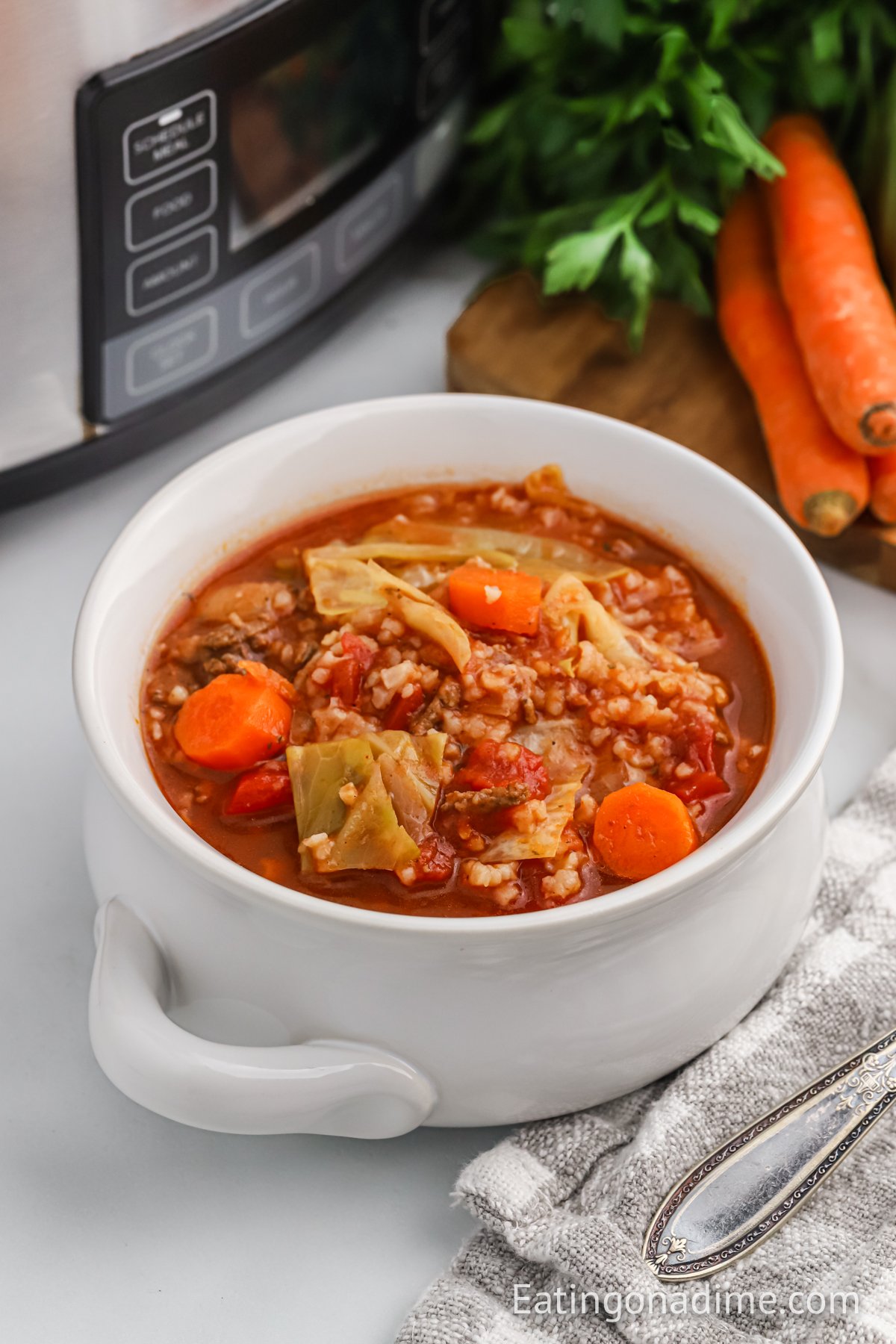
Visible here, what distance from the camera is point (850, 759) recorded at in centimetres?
198

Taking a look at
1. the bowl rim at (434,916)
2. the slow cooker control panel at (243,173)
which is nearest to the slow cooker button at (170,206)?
the slow cooker control panel at (243,173)

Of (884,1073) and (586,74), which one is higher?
(586,74)

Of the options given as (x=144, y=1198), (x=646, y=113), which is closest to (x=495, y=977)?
(x=144, y=1198)

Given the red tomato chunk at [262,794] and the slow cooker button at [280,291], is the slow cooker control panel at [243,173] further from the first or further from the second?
the red tomato chunk at [262,794]

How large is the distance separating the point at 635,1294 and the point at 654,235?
173cm

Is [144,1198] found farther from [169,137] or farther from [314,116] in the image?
[314,116]

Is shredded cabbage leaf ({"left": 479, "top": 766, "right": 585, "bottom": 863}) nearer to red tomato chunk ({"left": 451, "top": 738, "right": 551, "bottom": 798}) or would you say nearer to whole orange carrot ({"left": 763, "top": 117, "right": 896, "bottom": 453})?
red tomato chunk ({"left": 451, "top": 738, "right": 551, "bottom": 798})

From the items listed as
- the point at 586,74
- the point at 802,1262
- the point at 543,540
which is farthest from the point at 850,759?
the point at 586,74

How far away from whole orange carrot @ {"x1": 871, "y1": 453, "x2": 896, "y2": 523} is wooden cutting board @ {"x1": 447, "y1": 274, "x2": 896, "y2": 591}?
16 cm

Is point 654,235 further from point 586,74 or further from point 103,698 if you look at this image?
point 103,698

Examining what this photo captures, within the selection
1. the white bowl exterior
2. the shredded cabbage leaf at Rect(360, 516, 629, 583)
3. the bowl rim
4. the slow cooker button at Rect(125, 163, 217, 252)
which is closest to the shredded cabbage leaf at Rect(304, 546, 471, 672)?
the shredded cabbage leaf at Rect(360, 516, 629, 583)

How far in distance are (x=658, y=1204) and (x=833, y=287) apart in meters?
1.54

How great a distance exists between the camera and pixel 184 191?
6.41 ft

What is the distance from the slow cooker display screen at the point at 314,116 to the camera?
78.9 inches
